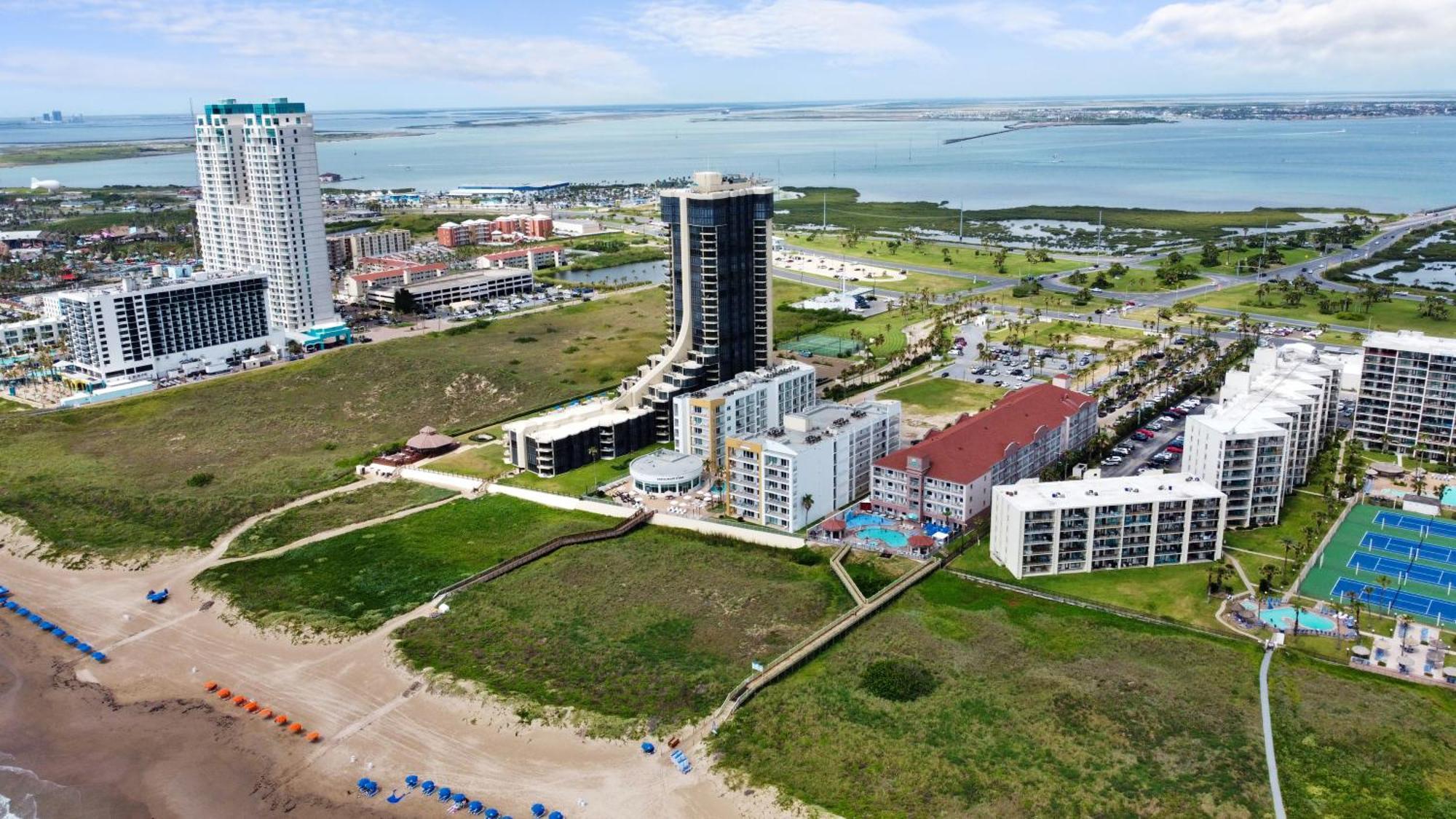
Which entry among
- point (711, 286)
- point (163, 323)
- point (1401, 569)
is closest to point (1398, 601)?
point (1401, 569)

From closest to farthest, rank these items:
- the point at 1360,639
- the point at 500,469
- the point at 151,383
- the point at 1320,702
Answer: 1. the point at 1320,702
2. the point at 1360,639
3. the point at 500,469
4. the point at 151,383

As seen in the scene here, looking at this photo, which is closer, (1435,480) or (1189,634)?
(1189,634)

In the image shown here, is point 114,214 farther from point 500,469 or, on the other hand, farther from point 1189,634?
point 1189,634

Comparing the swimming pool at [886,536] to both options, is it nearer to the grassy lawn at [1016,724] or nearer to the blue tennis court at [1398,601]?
the grassy lawn at [1016,724]

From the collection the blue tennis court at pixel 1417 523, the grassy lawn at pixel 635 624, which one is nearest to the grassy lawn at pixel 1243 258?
the blue tennis court at pixel 1417 523

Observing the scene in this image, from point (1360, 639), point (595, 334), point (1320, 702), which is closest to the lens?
point (1320, 702)

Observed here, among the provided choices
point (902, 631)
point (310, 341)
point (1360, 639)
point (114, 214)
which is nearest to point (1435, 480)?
point (1360, 639)
